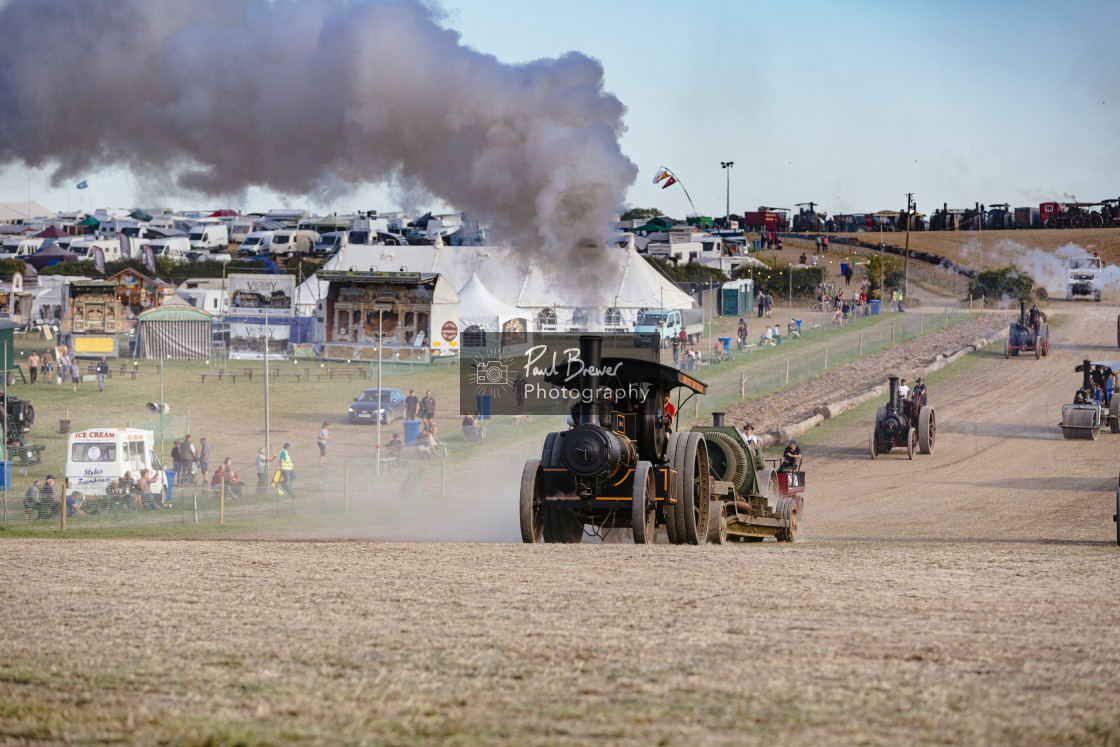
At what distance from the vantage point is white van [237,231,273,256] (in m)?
81.2

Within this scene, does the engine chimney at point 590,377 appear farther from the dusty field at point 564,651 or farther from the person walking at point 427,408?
the person walking at point 427,408

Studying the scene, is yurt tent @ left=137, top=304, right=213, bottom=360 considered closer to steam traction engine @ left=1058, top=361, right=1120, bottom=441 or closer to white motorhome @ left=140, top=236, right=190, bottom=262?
steam traction engine @ left=1058, top=361, right=1120, bottom=441

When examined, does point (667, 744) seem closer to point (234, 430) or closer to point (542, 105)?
point (542, 105)

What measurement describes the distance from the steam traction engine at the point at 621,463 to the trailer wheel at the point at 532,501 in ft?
0.04

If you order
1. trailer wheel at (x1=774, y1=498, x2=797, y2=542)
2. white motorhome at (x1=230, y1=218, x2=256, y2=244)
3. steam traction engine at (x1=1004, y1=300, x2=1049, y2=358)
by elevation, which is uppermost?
white motorhome at (x1=230, y1=218, x2=256, y2=244)

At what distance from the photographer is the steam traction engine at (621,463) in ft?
45.5

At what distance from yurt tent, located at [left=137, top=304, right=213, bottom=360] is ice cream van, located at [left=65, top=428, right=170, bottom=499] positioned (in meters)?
23.6

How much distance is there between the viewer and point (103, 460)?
2508 centimetres

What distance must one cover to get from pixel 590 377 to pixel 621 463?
1.16 m

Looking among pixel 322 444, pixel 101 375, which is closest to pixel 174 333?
pixel 101 375

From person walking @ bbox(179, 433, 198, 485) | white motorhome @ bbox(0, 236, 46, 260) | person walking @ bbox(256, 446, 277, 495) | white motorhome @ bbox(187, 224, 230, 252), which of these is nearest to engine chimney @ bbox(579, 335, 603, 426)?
person walking @ bbox(256, 446, 277, 495)

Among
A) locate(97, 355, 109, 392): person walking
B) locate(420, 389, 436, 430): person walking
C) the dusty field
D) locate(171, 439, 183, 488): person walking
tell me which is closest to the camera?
the dusty field

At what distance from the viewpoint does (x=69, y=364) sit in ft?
141

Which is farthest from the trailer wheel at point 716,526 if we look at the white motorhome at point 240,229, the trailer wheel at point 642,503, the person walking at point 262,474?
the white motorhome at point 240,229
